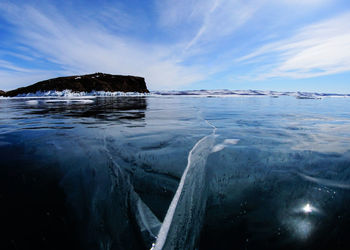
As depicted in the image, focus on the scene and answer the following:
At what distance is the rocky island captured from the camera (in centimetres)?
5958

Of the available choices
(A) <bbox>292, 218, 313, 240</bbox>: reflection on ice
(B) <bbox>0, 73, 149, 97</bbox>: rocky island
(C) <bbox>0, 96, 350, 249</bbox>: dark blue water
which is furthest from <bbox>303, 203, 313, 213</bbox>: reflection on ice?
(B) <bbox>0, 73, 149, 97</bbox>: rocky island

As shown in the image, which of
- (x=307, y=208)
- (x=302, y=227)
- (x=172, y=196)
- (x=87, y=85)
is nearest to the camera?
(x=302, y=227)

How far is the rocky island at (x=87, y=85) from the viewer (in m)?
59.6

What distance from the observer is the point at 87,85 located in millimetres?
69812

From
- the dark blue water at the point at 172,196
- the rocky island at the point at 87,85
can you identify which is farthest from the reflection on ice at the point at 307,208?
the rocky island at the point at 87,85

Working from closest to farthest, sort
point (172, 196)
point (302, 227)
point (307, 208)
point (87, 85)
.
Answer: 1. point (302, 227)
2. point (307, 208)
3. point (172, 196)
4. point (87, 85)

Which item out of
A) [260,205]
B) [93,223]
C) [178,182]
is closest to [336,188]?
[260,205]

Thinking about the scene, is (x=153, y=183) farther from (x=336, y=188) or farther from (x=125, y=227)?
(x=336, y=188)

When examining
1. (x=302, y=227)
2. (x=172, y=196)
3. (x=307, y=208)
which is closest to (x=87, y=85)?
(x=172, y=196)

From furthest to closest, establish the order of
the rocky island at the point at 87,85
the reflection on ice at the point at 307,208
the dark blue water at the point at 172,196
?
the rocky island at the point at 87,85 < the reflection on ice at the point at 307,208 < the dark blue water at the point at 172,196

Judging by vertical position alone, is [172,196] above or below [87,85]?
below

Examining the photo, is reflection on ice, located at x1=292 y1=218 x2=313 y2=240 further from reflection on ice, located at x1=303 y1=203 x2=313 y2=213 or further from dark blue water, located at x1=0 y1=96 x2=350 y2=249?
reflection on ice, located at x1=303 y1=203 x2=313 y2=213

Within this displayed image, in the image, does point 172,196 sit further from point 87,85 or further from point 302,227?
point 87,85

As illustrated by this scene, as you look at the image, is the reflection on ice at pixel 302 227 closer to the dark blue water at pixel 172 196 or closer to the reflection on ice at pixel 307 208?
the dark blue water at pixel 172 196
